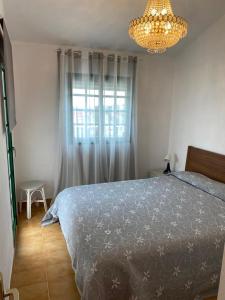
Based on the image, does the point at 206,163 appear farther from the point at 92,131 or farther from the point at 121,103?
the point at 92,131

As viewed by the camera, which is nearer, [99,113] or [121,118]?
[99,113]

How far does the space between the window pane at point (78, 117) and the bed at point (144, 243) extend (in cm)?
136

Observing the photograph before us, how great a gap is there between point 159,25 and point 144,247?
67.4 inches

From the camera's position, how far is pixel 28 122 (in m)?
3.47

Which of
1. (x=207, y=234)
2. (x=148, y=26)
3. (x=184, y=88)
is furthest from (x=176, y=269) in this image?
(x=184, y=88)

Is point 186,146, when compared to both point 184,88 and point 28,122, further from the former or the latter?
point 28,122

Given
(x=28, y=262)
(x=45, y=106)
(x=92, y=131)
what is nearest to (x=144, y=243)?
(x=28, y=262)

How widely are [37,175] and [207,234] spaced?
2.69m

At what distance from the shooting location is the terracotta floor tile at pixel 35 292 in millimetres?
1893

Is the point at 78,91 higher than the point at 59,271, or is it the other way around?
the point at 78,91

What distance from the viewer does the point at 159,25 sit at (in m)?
1.83

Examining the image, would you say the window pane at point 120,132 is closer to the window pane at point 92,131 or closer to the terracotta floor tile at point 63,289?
the window pane at point 92,131

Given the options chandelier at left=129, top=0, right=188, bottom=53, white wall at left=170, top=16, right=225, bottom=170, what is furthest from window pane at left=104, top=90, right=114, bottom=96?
chandelier at left=129, top=0, right=188, bottom=53

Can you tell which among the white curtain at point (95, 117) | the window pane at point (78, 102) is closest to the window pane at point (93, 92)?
the white curtain at point (95, 117)
